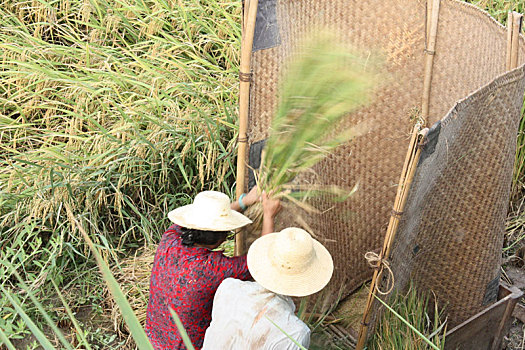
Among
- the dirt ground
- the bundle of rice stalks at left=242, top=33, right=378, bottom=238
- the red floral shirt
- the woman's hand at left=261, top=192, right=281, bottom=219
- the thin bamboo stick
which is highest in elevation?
the thin bamboo stick

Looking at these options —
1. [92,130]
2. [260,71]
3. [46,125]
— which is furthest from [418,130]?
[46,125]

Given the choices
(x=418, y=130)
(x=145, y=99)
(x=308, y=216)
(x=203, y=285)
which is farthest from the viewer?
(x=145, y=99)

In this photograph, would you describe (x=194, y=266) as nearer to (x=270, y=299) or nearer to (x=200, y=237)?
(x=200, y=237)

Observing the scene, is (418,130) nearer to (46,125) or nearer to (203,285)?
(203,285)

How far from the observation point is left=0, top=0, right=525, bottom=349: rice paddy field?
2.53 meters

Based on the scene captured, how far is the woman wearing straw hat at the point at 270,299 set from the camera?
58.6 inches

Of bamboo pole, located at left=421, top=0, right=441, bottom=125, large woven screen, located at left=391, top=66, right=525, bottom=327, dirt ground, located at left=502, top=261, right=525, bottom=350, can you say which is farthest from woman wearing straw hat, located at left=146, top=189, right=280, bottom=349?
dirt ground, located at left=502, top=261, right=525, bottom=350

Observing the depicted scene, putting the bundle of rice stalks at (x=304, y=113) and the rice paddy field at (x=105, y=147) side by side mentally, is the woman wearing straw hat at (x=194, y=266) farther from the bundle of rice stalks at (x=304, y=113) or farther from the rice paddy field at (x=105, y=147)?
the rice paddy field at (x=105, y=147)

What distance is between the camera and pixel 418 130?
5.20 feet

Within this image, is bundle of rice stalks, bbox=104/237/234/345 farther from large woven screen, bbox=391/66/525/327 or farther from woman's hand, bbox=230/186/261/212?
large woven screen, bbox=391/66/525/327

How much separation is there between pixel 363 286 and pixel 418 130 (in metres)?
1.28

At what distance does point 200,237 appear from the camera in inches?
69.9

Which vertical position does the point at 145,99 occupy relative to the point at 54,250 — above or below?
above

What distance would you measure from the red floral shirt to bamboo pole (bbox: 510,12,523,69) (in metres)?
1.34
